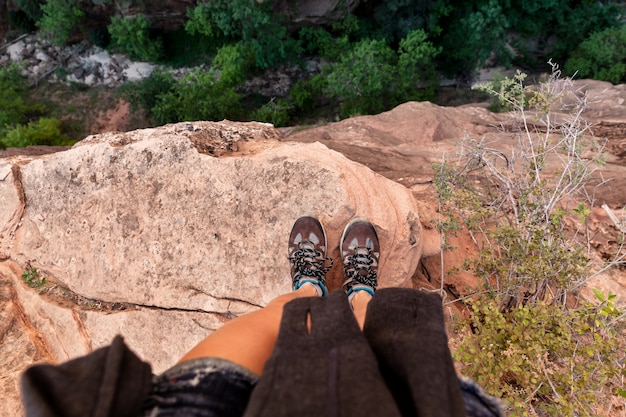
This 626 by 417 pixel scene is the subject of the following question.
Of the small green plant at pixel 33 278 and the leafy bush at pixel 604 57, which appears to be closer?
the small green plant at pixel 33 278

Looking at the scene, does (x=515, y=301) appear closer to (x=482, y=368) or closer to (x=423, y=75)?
(x=482, y=368)

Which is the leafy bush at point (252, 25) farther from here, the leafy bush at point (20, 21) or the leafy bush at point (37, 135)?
the leafy bush at point (20, 21)

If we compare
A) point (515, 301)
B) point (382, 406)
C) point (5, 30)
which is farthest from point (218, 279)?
point (5, 30)

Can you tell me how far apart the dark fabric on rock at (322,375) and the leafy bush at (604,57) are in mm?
10840

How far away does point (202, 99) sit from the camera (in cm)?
928

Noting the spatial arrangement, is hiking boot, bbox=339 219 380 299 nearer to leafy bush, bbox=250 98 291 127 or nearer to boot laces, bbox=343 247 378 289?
boot laces, bbox=343 247 378 289

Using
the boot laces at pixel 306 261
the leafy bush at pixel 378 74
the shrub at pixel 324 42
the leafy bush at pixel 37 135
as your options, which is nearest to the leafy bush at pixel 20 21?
the leafy bush at pixel 37 135

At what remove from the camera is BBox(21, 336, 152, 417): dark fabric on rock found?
2.37 ft

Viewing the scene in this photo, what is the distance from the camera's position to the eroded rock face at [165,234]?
90.9 inches

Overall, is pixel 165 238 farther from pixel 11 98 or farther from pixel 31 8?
pixel 31 8

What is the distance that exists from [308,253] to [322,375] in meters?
1.34

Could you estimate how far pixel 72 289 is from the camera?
2.48 metres

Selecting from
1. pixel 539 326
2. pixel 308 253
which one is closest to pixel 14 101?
pixel 308 253

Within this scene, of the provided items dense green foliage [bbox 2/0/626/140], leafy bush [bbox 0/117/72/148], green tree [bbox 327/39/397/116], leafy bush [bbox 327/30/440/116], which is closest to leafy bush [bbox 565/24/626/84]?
dense green foliage [bbox 2/0/626/140]
